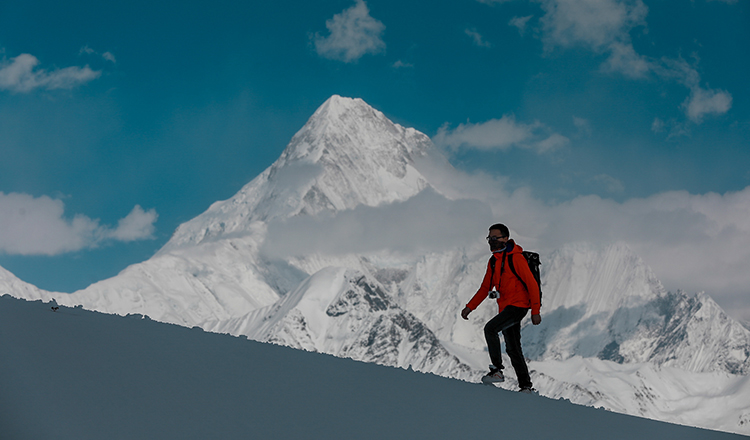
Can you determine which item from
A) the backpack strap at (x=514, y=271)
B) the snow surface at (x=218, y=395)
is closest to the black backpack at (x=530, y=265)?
the backpack strap at (x=514, y=271)

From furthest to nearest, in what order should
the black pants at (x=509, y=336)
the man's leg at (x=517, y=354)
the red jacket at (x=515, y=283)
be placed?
1. the man's leg at (x=517, y=354)
2. the black pants at (x=509, y=336)
3. the red jacket at (x=515, y=283)

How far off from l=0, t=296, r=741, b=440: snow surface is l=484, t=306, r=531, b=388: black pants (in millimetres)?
1444

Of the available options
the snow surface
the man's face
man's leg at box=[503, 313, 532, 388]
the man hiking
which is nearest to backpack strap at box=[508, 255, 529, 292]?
the man hiking

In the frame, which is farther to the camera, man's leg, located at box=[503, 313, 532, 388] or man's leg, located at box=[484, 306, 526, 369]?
man's leg, located at box=[503, 313, 532, 388]

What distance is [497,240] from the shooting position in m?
10.9

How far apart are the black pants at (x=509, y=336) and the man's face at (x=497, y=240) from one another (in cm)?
100

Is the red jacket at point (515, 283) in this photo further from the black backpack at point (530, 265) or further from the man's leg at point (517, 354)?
the man's leg at point (517, 354)

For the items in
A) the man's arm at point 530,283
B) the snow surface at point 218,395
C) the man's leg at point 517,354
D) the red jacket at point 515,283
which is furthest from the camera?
the man's leg at point 517,354

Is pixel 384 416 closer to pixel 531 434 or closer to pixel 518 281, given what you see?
pixel 531 434

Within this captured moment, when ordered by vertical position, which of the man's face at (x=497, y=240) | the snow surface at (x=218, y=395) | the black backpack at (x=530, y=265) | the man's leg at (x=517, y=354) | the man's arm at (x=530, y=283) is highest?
the man's face at (x=497, y=240)

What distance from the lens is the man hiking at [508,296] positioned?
1050 cm

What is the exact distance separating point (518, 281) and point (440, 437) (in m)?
Result: 4.82

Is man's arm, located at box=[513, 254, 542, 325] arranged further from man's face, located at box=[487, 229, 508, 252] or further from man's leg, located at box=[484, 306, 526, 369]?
man's face, located at box=[487, 229, 508, 252]

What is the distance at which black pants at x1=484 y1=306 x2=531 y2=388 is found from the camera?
1053 centimetres
